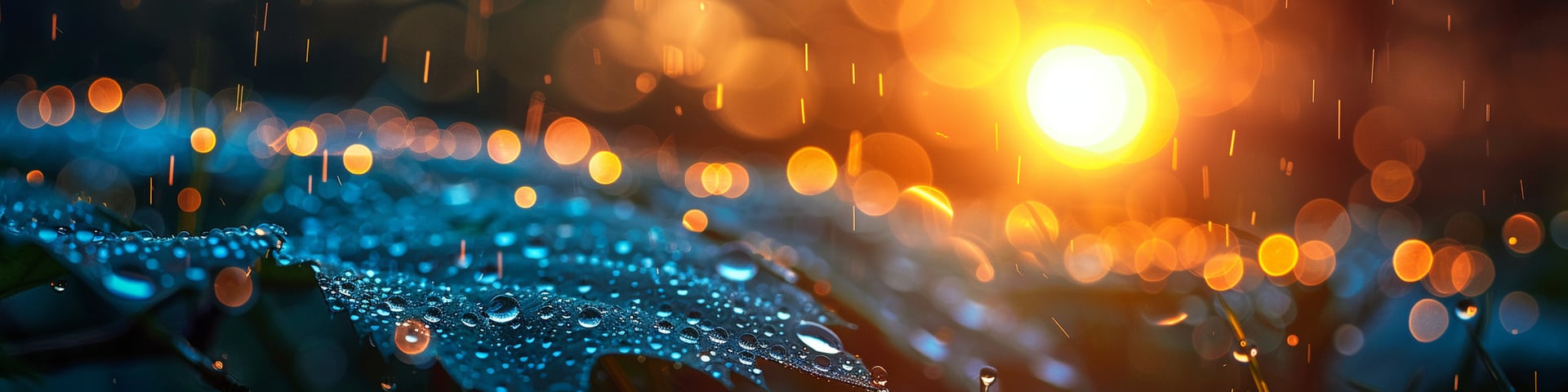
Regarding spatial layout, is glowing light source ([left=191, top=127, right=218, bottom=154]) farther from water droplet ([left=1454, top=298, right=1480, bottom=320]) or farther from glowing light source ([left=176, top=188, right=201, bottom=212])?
water droplet ([left=1454, top=298, right=1480, bottom=320])

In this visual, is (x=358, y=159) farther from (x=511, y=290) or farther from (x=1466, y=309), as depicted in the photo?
(x=1466, y=309)

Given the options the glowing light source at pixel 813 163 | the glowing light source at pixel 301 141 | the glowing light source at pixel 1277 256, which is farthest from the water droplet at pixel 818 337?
the glowing light source at pixel 813 163

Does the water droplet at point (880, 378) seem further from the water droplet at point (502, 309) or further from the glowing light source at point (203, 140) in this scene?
the glowing light source at point (203, 140)

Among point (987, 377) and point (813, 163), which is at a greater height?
point (813, 163)

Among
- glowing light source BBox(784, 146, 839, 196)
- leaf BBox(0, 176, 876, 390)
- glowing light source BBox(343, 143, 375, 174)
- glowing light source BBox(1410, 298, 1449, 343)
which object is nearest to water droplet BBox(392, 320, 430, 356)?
leaf BBox(0, 176, 876, 390)

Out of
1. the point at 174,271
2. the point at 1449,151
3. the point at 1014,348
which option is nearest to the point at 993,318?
the point at 1014,348

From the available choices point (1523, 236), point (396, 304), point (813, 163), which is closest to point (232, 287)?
point (396, 304)
